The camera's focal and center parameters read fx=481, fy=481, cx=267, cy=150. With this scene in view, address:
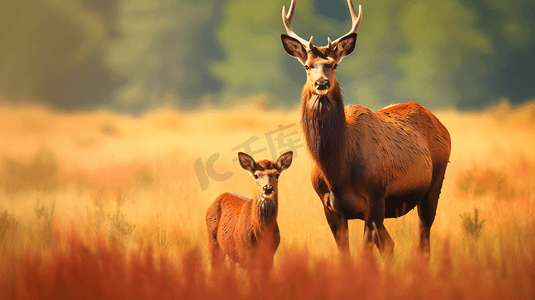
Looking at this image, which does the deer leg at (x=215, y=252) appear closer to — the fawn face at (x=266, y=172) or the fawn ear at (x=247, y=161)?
the fawn face at (x=266, y=172)

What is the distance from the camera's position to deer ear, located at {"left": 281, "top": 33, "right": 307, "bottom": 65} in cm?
541

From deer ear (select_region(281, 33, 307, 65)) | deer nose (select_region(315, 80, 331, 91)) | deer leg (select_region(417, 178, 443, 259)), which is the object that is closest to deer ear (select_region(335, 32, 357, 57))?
deer ear (select_region(281, 33, 307, 65))

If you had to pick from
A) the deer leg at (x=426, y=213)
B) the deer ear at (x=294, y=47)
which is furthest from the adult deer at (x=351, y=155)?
the deer leg at (x=426, y=213)

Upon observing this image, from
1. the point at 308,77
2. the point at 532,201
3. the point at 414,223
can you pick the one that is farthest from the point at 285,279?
the point at 532,201

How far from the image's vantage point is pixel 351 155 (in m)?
5.29

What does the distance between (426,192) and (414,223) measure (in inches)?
50.6

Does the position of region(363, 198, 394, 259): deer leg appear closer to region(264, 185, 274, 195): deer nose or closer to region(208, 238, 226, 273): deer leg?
region(264, 185, 274, 195): deer nose

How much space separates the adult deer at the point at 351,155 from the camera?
5.19m

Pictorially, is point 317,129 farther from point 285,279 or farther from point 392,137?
point 285,279

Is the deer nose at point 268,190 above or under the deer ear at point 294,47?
under

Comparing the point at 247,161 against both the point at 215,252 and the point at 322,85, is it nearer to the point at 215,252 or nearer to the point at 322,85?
the point at 215,252

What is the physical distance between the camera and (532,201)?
8172 millimetres

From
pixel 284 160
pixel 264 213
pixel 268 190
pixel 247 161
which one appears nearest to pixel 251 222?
pixel 264 213

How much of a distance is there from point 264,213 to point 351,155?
117cm
